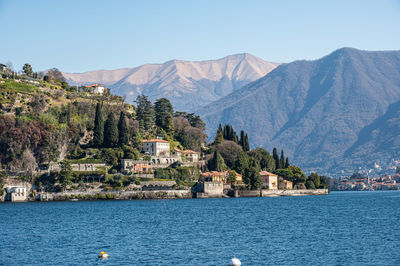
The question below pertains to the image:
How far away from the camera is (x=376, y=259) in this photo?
151 ft

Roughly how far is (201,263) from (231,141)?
108 metres

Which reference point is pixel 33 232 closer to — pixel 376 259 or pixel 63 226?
pixel 63 226

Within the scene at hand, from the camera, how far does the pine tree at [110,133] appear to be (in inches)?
4956

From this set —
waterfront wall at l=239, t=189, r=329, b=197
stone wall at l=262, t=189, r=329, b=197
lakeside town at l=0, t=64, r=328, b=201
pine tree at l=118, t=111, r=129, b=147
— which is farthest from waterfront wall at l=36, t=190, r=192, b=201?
stone wall at l=262, t=189, r=329, b=197

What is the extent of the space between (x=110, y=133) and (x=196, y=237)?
7106cm

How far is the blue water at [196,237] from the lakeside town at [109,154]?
2667 centimetres

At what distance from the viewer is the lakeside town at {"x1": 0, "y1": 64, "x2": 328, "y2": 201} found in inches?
4446

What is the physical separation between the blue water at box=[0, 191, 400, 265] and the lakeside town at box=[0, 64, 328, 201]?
26668 millimetres

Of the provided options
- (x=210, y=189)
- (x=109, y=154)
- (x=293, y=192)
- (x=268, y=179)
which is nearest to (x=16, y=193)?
(x=109, y=154)

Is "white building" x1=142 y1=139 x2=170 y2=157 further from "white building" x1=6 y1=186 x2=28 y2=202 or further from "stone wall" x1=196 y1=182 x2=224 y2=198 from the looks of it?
"white building" x1=6 y1=186 x2=28 y2=202

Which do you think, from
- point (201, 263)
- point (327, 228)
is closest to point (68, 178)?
point (327, 228)

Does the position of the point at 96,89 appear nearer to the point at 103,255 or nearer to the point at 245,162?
the point at 245,162

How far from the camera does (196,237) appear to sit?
190 feet

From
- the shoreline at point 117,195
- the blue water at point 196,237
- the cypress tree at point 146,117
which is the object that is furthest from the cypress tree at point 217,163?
the blue water at point 196,237
